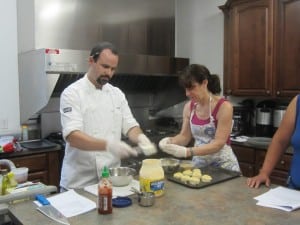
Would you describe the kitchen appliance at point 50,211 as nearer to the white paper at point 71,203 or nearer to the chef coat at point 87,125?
→ the white paper at point 71,203

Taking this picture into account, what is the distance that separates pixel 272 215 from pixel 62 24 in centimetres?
305

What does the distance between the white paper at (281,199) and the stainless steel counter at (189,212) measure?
4cm

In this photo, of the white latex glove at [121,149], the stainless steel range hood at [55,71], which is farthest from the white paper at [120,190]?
the stainless steel range hood at [55,71]

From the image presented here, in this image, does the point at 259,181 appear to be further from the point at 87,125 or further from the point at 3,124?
the point at 3,124

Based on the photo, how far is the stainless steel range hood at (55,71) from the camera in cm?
317

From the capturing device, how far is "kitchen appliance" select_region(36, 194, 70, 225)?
4.46 ft

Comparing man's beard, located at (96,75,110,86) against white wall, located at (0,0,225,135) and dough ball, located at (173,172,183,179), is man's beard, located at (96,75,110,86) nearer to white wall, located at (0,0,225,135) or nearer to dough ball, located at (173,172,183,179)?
dough ball, located at (173,172,183,179)

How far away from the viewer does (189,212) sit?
1440 millimetres

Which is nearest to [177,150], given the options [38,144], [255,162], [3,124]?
[255,162]

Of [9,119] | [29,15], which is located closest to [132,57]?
[29,15]

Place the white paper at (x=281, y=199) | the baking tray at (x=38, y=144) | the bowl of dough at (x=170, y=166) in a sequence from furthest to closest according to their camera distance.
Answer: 1. the baking tray at (x=38, y=144)
2. the bowl of dough at (x=170, y=166)
3. the white paper at (x=281, y=199)

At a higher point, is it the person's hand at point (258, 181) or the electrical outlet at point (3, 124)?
the electrical outlet at point (3, 124)

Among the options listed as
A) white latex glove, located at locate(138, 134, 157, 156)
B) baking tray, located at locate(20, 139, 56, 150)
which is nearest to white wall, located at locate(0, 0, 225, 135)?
baking tray, located at locate(20, 139, 56, 150)

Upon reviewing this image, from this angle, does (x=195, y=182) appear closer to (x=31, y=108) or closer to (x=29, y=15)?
(x=31, y=108)
